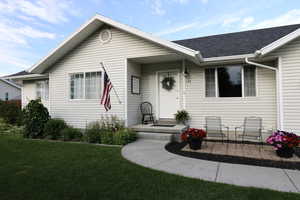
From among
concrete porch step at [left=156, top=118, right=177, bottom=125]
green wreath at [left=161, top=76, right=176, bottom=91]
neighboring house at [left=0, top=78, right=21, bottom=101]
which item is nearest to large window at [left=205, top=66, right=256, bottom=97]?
green wreath at [left=161, top=76, right=176, bottom=91]

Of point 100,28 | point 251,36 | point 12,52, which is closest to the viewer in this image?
point 100,28

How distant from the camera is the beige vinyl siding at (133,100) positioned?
6941 mm

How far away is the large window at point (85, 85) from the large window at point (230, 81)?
4.53 m

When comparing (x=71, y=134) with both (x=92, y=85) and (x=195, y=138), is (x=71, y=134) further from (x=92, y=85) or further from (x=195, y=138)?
(x=195, y=138)

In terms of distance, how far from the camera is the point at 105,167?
361 centimetres

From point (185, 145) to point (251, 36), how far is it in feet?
19.8

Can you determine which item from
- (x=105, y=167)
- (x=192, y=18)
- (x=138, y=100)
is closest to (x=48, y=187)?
(x=105, y=167)

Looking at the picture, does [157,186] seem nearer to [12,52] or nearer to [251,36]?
[251,36]

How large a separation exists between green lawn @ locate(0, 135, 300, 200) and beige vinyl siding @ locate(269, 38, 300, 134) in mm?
3945

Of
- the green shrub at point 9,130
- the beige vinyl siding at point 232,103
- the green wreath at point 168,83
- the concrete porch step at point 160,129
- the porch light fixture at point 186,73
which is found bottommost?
the green shrub at point 9,130

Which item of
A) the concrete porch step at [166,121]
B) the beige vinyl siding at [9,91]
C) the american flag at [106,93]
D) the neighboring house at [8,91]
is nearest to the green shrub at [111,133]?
the american flag at [106,93]

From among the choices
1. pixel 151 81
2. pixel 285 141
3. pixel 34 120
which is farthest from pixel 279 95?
pixel 34 120

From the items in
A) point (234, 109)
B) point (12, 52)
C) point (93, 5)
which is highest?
point (93, 5)

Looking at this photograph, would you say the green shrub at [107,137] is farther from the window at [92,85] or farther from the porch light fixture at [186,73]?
the porch light fixture at [186,73]
